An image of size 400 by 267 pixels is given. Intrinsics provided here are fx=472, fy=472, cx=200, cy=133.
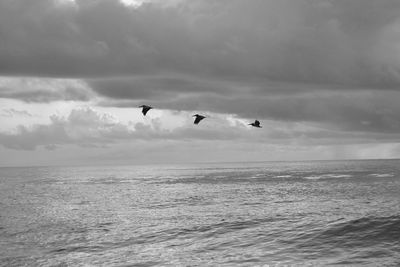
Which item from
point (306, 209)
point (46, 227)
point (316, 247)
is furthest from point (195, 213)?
point (316, 247)

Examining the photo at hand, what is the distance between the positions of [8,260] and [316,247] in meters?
20.1

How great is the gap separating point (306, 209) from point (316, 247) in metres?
25.1

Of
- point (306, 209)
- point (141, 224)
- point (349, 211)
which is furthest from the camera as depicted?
point (306, 209)

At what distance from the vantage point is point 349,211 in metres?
50.8

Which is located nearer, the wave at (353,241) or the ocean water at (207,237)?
the wave at (353,241)

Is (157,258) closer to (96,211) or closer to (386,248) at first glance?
(386,248)

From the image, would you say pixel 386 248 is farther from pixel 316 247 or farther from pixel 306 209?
pixel 306 209

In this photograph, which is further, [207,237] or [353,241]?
[207,237]

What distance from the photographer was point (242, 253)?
2962 cm

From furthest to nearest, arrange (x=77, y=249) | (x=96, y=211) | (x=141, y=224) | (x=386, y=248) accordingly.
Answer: (x=96, y=211) → (x=141, y=224) → (x=77, y=249) → (x=386, y=248)

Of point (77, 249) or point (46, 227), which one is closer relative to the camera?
point (77, 249)

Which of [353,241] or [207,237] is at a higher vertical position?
[353,241]

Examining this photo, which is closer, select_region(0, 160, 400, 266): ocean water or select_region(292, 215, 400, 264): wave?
select_region(292, 215, 400, 264): wave

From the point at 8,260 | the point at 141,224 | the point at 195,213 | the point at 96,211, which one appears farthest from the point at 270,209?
the point at 8,260
